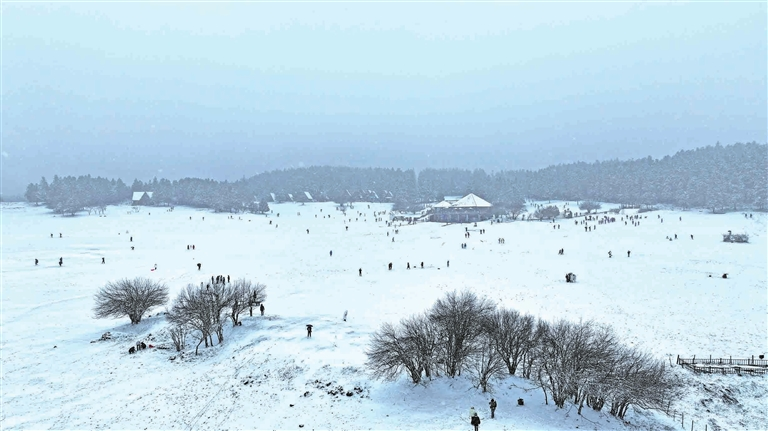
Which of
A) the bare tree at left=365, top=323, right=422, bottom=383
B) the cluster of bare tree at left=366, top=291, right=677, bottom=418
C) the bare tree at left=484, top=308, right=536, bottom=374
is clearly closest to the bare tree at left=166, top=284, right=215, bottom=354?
the bare tree at left=365, top=323, right=422, bottom=383

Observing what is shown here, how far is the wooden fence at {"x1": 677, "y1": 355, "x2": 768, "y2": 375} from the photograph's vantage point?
20.4m

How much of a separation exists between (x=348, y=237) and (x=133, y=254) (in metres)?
33.8

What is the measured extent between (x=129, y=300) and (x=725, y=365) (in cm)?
4093

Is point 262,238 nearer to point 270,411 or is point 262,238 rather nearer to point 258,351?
point 258,351

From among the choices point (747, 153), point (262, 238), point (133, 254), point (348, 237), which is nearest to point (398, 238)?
point (348, 237)

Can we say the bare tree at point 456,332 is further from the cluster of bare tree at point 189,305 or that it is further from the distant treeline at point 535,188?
the distant treeline at point 535,188

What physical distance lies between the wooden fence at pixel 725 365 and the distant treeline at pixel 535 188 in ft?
317

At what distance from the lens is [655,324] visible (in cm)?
2647

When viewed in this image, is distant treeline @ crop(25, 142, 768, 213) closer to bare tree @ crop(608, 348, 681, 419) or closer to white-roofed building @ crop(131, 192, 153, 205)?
white-roofed building @ crop(131, 192, 153, 205)

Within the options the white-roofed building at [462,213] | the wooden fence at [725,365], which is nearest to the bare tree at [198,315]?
the wooden fence at [725,365]

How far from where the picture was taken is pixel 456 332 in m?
18.2

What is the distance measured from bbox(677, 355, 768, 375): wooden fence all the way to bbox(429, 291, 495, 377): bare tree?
1263 centimetres

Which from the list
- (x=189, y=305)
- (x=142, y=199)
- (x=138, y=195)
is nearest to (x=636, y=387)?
(x=189, y=305)

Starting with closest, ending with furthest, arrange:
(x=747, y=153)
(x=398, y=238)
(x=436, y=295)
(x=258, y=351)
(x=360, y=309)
Result: (x=258, y=351)
(x=360, y=309)
(x=436, y=295)
(x=398, y=238)
(x=747, y=153)
